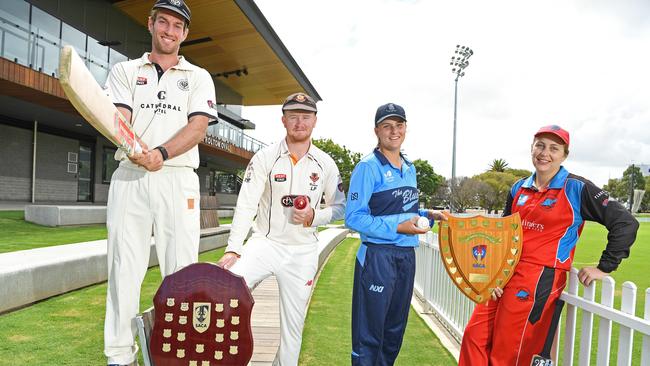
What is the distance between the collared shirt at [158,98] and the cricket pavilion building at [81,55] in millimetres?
10107

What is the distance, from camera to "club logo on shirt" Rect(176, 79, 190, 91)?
2.49 meters

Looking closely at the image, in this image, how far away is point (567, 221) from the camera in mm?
2592

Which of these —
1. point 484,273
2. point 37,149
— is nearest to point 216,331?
Result: point 484,273

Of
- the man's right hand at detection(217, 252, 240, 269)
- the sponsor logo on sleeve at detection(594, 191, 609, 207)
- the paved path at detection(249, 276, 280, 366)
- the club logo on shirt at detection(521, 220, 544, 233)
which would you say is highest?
the sponsor logo on sleeve at detection(594, 191, 609, 207)

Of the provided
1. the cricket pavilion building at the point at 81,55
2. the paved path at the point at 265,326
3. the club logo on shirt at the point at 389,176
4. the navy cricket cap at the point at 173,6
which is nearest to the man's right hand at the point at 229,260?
the club logo on shirt at the point at 389,176

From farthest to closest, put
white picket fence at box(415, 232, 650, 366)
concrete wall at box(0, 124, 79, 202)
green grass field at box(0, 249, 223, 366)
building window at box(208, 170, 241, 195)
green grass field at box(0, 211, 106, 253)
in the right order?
building window at box(208, 170, 241, 195) < concrete wall at box(0, 124, 79, 202) < green grass field at box(0, 211, 106, 253) < green grass field at box(0, 249, 223, 366) < white picket fence at box(415, 232, 650, 366)

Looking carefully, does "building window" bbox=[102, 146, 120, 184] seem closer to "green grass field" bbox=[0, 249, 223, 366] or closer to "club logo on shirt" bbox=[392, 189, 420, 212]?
"green grass field" bbox=[0, 249, 223, 366]

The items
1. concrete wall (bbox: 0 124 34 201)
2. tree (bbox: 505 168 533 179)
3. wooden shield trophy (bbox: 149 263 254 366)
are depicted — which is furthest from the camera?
tree (bbox: 505 168 533 179)

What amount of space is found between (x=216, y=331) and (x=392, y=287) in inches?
52.8

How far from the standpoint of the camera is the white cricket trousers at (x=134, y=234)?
2.37 m

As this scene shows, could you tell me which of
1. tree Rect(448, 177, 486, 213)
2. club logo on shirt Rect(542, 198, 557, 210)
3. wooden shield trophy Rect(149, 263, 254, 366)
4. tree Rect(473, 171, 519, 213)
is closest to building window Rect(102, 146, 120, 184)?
wooden shield trophy Rect(149, 263, 254, 366)

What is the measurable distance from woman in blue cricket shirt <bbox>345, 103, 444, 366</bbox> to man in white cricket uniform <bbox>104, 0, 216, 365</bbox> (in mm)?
1118

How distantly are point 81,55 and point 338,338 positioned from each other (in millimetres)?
13236

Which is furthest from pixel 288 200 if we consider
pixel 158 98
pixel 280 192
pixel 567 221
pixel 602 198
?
pixel 602 198
